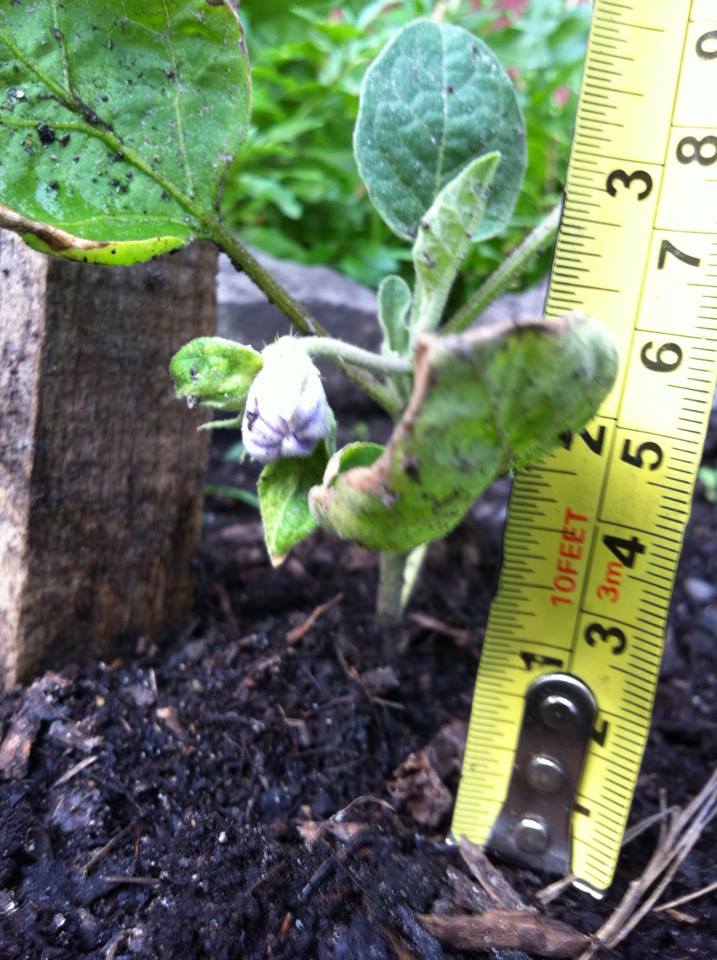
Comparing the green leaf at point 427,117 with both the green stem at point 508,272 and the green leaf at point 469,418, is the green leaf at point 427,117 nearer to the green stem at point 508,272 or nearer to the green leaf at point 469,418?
the green stem at point 508,272

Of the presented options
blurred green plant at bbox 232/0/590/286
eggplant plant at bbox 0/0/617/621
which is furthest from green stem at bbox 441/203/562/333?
blurred green plant at bbox 232/0/590/286

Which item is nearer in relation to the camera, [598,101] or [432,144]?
[598,101]

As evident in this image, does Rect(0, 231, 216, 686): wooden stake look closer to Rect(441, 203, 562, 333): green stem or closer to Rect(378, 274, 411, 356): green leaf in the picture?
Rect(378, 274, 411, 356): green leaf

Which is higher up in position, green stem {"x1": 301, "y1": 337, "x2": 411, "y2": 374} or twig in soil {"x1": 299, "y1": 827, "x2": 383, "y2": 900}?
green stem {"x1": 301, "y1": 337, "x2": 411, "y2": 374}

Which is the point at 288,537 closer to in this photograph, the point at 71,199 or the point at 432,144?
the point at 71,199

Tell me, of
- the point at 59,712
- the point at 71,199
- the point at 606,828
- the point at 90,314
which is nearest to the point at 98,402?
the point at 90,314

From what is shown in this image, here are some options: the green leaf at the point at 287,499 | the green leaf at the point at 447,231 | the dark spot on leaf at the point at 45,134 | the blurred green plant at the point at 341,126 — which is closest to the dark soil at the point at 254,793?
the green leaf at the point at 287,499
